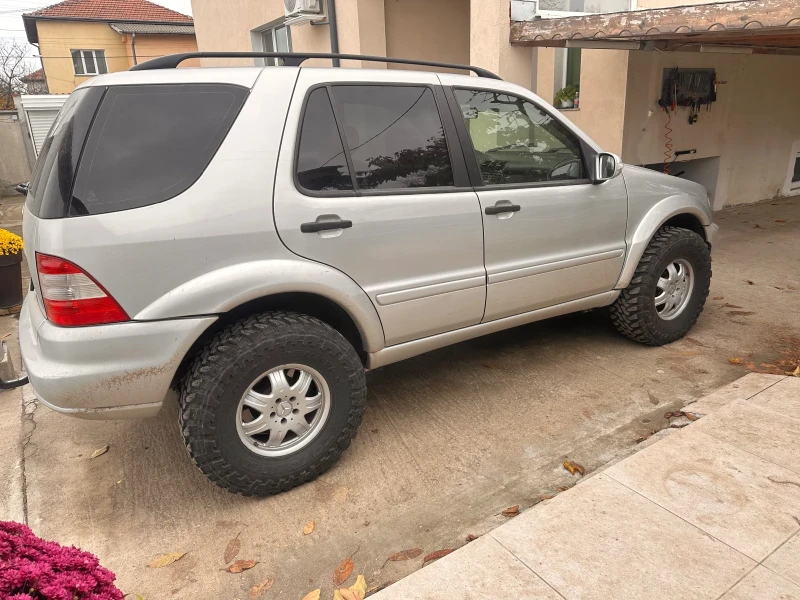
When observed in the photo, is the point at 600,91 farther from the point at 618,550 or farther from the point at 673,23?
the point at 618,550

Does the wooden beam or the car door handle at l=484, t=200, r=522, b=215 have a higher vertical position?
the wooden beam

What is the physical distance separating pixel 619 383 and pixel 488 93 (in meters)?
2.06

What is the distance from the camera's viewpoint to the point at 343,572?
2.48 meters

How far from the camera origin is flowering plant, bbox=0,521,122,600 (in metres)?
1.49

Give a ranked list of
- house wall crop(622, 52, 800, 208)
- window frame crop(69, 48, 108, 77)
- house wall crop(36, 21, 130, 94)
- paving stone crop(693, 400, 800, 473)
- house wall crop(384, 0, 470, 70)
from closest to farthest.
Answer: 1. paving stone crop(693, 400, 800, 473)
2. house wall crop(622, 52, 800, 208)
3. house wall crop(384, 0, 470, 70)
4. house wall crop(36, 21, 130, 94)
5. window frame crop(69, 48, 108, 77)

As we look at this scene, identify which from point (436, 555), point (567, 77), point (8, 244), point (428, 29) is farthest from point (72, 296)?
point (428, 29)

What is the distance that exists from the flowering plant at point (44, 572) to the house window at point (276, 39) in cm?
933

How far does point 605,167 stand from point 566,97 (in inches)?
175

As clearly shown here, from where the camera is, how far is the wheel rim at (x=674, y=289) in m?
4.34

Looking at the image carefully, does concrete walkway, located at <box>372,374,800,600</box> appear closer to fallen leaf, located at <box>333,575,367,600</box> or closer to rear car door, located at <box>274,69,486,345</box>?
fallen leaf, located at <box>333,575,367,600</box>

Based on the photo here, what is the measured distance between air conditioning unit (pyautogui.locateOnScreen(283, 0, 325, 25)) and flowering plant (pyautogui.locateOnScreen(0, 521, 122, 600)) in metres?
7.76

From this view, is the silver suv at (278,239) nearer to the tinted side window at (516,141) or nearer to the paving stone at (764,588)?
the tinted side window at (516,141)

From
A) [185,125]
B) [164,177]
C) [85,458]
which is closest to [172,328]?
[164,177]

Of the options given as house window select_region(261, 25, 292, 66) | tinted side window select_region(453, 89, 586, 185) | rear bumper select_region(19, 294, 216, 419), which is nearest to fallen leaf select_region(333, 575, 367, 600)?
rear bumper select_region(19, 294, 216, 419)
